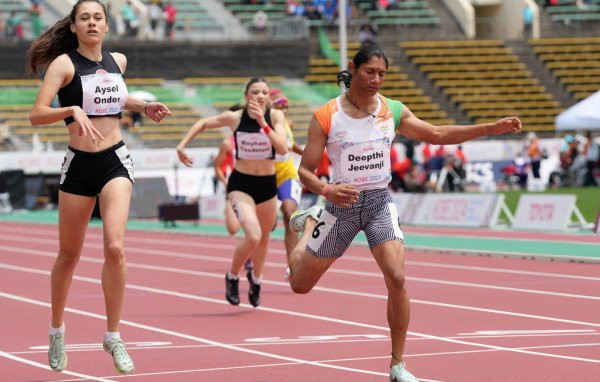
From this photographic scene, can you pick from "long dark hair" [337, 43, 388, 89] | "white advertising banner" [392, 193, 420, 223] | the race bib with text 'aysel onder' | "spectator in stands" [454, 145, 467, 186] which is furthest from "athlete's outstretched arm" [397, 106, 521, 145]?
"spectator in stands" [454, 145, 467, 186]

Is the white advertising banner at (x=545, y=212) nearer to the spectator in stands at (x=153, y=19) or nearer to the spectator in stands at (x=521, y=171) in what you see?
A: the spectator in stands at (x=521, y=171)

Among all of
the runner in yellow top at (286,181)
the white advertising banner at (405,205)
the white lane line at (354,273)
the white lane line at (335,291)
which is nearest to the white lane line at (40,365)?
the white lane line at (335,291)

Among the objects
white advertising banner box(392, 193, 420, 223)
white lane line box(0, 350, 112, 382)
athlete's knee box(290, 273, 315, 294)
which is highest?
athlete's knee box(290, 273, 315, 294)

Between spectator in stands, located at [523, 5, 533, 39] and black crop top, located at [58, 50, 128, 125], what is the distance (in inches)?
1826

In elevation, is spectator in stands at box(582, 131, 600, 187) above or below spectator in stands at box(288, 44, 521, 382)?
below

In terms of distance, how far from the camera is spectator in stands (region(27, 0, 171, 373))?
865cm

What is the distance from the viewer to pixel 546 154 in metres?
42.1

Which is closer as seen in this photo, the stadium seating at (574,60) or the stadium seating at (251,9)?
the stadium seating at (574,60)

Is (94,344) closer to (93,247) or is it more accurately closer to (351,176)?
(351,176)

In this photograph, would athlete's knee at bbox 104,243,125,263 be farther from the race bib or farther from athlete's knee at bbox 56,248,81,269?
the race bib

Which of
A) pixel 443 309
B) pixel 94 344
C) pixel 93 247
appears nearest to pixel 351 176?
pixel 94 344

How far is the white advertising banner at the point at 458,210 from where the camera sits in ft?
86.2

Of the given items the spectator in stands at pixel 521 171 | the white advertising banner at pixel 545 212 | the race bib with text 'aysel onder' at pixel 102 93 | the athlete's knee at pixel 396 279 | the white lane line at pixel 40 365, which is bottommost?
the spectator in stands at pixel 521 171

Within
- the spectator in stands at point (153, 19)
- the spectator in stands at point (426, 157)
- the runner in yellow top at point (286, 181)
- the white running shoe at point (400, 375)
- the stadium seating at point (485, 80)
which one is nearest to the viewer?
the white running shoe at point (400, 375)
